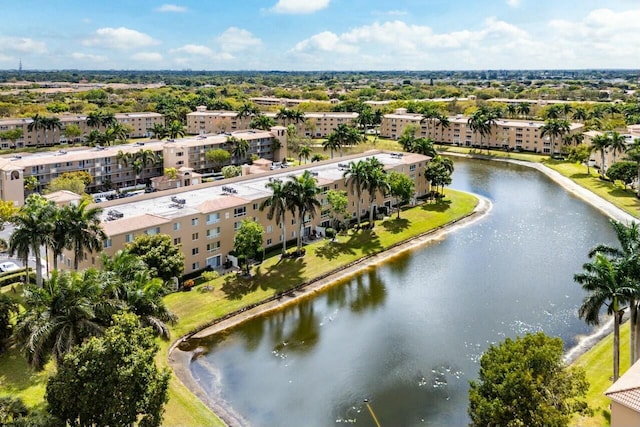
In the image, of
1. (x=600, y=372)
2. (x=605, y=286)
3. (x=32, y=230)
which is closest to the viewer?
(x=605, y=286)

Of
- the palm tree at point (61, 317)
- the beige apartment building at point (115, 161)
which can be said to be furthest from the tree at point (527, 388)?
the beige apartment building at point (115, 161)

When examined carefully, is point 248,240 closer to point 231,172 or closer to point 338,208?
point 338,208

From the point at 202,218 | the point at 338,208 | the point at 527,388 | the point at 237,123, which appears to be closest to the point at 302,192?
the point at 338,208

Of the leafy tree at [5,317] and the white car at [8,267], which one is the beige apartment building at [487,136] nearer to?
the white car at [8,267]

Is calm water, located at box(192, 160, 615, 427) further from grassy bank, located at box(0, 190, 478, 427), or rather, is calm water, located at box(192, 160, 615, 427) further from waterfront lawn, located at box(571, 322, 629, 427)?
waterfront lawn, located at box(571, 322, 629, 427)

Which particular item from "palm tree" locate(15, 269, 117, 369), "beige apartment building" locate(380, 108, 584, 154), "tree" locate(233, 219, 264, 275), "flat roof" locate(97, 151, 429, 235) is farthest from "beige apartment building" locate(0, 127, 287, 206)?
"palm tree" locate(15, 269, 117, 369)

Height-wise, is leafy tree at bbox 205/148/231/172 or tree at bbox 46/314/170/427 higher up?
leafy tree at bbox 205/148/231/172
